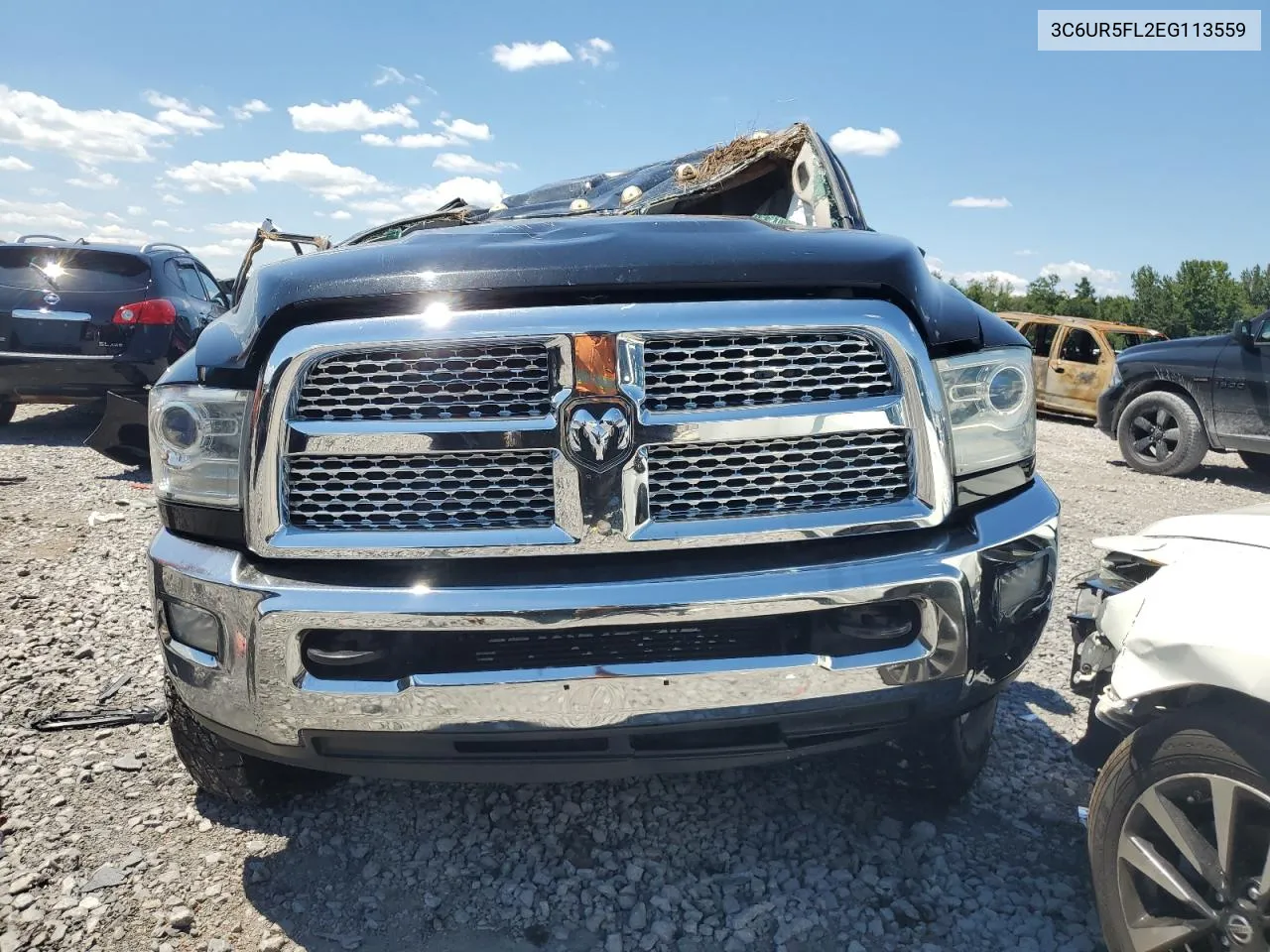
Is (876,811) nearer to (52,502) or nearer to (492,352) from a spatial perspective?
(492,352)

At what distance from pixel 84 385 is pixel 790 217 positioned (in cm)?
617

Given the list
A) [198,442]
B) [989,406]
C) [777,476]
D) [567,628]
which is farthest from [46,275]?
[989,406]

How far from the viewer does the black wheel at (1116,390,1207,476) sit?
26.1ft

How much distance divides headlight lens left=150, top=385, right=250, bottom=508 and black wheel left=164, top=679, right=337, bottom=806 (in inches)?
23.2

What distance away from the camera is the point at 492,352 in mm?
1761

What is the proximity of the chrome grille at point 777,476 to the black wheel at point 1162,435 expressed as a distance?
24.9 ft

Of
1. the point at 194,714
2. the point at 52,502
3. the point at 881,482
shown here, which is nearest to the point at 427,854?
the point at 194,714

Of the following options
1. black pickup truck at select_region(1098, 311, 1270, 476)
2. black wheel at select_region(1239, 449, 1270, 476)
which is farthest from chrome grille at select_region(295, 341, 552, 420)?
black wheel at select_region(1239, 449, 1270, 476)

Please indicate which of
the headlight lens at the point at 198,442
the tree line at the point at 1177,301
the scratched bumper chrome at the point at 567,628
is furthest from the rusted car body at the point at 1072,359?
the tree line at the point at 1177,301

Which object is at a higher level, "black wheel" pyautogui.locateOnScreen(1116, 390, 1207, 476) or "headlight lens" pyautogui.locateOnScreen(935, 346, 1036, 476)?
"headlight lens" pyautogui.locateOnScreen(935, 346, 1036, 476)

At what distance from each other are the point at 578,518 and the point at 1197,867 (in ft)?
4.34

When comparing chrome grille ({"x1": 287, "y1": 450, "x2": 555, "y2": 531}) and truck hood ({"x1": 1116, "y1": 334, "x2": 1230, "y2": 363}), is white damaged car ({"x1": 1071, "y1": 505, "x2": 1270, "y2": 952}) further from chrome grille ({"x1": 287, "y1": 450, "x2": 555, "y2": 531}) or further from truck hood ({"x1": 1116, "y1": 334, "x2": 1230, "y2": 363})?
truck hood ({"x1": 1116, "y1": 334, "x2": 1230, "y2": 363})

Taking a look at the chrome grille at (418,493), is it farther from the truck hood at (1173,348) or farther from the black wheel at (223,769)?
the truck hood at (1173,348)

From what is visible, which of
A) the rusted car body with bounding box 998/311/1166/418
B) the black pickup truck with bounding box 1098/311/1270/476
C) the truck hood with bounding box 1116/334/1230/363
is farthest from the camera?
the rusted car body with bounding box 998/311/1166/418
